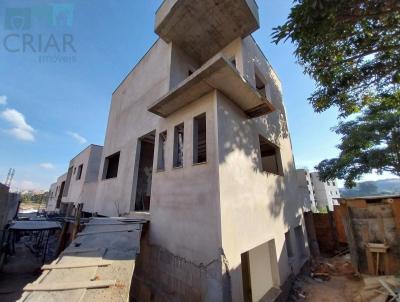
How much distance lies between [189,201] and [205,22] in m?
7.18

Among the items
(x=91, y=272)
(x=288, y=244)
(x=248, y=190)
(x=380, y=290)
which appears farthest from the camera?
(x=288, y=244)

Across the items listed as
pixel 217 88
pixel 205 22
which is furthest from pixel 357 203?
pixel 205 22

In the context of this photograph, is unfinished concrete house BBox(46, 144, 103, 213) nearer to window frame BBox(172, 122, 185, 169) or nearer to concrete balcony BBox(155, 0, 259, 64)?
window frame BBox(172, 122, 185, 169)

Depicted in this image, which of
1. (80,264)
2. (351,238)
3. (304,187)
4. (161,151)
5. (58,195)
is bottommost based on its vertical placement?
(351,238)

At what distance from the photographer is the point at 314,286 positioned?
7133 millimetres

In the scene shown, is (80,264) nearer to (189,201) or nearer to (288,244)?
(189,201)

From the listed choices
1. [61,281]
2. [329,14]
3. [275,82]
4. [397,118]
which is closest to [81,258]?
[61,281]

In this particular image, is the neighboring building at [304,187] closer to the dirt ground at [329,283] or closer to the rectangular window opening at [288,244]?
the dirt ground at [329,283]

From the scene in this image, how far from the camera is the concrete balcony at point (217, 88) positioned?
15.6 feet

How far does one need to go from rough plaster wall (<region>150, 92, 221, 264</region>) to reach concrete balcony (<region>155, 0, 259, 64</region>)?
3.92 meters

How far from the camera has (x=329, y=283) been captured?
7297 millimetres

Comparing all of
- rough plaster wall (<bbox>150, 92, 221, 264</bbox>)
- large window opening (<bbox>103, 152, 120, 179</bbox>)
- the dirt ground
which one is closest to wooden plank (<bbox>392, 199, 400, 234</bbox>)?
the dirt ground

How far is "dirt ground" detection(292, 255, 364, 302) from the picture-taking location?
20.6 feet

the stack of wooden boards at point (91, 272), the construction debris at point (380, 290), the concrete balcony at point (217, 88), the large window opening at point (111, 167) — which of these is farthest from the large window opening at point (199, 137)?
the construction debris at point (380, 290)
